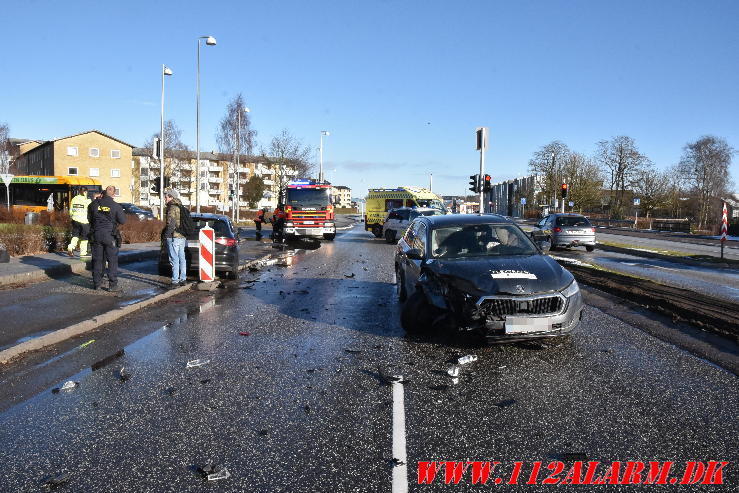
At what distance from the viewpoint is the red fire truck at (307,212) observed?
26.6m

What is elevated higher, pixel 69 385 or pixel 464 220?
pixel 464 220

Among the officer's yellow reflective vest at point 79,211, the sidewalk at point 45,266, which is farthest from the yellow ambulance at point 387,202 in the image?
the officer's yellow reflective vest at point 79,211

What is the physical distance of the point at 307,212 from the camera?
1054 inches

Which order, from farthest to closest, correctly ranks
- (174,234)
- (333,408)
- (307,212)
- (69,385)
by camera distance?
1. (307,212)
2. (174,234)
3. (69,385)
4. (333,408)

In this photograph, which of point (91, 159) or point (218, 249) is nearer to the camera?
point (218, 249)

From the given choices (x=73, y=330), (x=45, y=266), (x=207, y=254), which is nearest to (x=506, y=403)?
(x=73, y=330)

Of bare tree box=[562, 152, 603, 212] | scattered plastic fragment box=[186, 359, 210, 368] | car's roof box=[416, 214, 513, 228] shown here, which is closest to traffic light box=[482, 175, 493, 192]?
car's roof box=[416, 214, 513, 228]

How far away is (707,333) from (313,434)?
5973 mm

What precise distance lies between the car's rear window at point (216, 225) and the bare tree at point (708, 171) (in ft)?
213

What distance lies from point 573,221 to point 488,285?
64.8ft

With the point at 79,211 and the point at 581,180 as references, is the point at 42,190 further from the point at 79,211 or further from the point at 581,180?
the point at 581,180

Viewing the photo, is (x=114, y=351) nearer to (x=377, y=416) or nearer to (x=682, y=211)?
(x=377, y=416)

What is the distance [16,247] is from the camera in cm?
1595

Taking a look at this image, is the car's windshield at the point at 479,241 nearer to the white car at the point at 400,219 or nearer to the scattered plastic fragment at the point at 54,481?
the scattered plastic fragment at the point at 54,481
